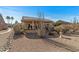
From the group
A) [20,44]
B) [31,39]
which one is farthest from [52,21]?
[20,44]

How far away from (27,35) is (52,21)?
536mm

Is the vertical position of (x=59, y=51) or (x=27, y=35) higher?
(x=27, y=35)

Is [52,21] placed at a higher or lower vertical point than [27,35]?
higher

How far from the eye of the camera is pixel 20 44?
3273 mm

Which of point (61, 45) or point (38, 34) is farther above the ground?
point (38, 34)

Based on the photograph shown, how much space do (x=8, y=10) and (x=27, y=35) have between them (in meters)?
0.58

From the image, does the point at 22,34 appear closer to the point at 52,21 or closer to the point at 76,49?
the point at 52,21
